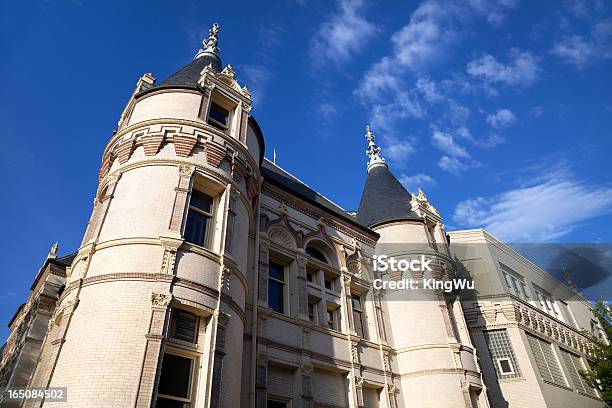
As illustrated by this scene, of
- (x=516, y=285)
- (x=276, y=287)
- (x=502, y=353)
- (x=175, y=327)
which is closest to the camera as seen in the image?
(x=175, y=327)

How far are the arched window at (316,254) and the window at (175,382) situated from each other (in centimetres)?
948

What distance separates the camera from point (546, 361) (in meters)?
25.6

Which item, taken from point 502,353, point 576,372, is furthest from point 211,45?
point 576,372

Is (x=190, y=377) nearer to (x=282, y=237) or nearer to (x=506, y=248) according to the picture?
(x=282, y=237)

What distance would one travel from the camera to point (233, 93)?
55.9ft

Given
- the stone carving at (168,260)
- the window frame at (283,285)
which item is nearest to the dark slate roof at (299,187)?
the window frame at (283,285)

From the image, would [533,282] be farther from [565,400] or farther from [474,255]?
[565,400]

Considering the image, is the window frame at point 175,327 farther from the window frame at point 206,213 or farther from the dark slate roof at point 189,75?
the dark slate roof at point 189,75

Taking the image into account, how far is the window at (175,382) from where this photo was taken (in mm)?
10023

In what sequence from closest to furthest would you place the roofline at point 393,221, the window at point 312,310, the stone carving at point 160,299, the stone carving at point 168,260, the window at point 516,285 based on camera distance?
the stone carving at point 160,299, the stone carving at point 168,260, the window at point 312,310, the roofline at point 393,221, the window at point 516,285

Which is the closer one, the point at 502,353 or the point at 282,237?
the point at 282,237

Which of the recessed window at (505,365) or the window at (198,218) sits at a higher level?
the window at (198,218)

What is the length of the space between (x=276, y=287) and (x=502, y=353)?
15067 mm

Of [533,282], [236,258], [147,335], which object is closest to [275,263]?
[236,258]
